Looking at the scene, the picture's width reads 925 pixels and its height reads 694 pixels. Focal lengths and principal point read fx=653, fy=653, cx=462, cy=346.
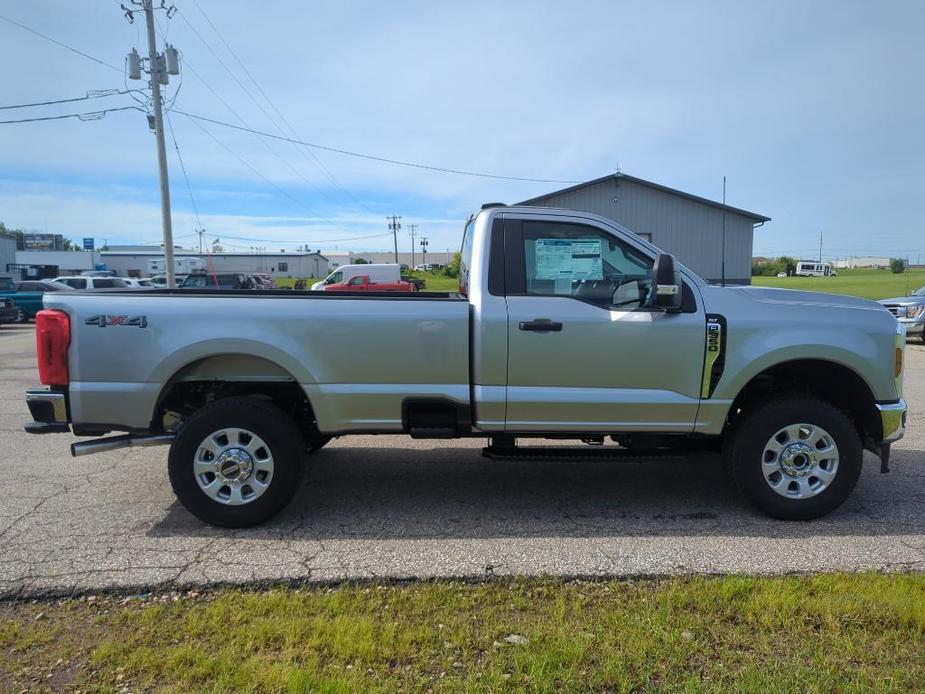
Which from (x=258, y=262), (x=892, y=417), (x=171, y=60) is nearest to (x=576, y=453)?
(x=892, y=417)

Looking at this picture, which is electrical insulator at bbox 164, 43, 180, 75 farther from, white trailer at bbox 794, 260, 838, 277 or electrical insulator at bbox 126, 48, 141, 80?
white trailer at bbox 794, 260, 838, 277

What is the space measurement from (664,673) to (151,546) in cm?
305

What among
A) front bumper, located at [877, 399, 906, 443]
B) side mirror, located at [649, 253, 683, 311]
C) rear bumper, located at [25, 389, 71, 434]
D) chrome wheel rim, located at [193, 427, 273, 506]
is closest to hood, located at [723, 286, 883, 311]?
side mirror, located at [649, 253, 683, 311]

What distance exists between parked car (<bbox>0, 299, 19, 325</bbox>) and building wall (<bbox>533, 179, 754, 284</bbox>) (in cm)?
1826

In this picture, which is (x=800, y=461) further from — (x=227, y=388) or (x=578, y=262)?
(x=227, y=388)

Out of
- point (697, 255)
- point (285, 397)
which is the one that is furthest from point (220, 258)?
point (285, 397)

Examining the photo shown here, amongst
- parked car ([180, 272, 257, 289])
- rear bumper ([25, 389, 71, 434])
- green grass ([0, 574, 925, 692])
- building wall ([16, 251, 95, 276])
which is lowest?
green grass ([0, 574, 925, 692])

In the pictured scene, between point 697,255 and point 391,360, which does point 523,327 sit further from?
point 697,255

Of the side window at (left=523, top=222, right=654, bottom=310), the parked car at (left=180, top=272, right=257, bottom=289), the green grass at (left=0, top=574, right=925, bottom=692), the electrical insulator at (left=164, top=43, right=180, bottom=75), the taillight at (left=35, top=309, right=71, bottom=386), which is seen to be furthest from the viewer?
the parked car at (left=180, top=272, right=257, bottom=289)

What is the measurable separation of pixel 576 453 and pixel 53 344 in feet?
11.4

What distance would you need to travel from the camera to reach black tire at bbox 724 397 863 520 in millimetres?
4305

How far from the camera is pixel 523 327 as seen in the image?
14.0 ft

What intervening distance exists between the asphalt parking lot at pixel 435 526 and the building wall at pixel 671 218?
1910 cm

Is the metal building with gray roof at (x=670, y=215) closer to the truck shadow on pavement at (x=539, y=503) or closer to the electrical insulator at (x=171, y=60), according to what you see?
the electrical insulator at (x=171, y=60)
